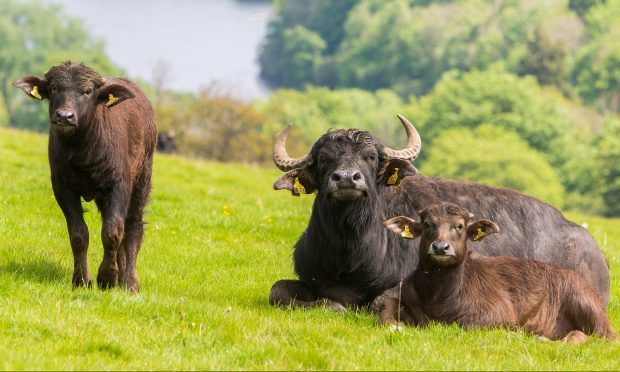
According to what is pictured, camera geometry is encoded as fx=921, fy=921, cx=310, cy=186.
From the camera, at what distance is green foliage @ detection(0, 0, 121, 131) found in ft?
460

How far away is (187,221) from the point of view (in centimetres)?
1705

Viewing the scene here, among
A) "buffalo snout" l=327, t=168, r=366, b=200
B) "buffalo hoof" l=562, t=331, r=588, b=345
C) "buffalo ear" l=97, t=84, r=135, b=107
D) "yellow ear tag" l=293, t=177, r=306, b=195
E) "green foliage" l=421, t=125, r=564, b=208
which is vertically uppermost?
"buffalo ear" l=97, t=84, r=135, b=107

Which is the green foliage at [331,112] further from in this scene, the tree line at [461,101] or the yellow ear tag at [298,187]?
the yellow ear tag at [298,187]

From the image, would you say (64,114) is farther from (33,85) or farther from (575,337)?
(575,337)

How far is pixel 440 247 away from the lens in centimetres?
985

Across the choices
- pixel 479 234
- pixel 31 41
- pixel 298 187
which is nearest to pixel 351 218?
Result: pixel 298 187

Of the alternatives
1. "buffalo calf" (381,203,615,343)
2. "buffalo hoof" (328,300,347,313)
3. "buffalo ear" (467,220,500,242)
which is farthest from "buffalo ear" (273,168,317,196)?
"buffalo ear" (467,220,500,242)

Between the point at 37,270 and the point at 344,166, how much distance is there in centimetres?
408

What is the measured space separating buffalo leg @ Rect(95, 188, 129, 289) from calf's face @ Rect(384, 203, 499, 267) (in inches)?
123

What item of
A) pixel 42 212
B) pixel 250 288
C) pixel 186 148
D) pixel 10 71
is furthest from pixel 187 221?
pixel 10 71

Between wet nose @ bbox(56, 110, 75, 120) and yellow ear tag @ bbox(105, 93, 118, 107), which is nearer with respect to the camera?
wet nose @ bbox(56, 110, 75, 120)

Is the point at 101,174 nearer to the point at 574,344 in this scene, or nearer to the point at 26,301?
the point at 26,301

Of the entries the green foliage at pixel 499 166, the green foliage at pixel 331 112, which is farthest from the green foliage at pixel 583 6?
the green foliage at pixel 499 166

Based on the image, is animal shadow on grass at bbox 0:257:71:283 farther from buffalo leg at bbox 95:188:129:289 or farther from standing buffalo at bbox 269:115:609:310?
standing buffalo at bbox 269:115:609:310
